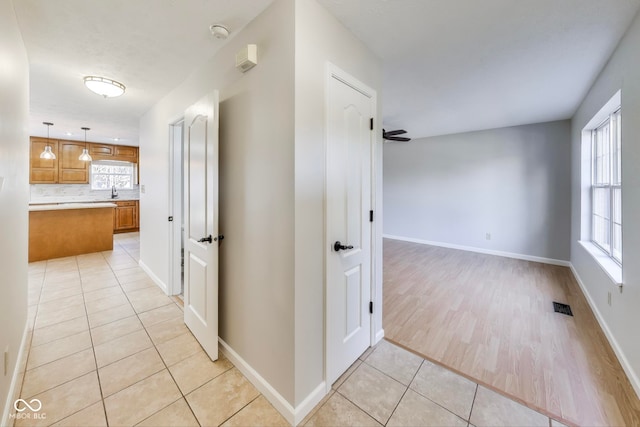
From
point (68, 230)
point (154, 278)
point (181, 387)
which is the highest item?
point (68, 230)

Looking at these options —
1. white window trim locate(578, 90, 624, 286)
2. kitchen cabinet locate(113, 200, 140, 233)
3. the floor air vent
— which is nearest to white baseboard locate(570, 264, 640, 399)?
the floor air vent

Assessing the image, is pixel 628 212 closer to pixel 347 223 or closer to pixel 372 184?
pixel 372 184

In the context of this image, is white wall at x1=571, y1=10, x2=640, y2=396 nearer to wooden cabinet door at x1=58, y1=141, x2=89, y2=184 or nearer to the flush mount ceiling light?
the flush mount ceiling light

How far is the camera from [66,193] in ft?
21.2

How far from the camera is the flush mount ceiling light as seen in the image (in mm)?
2443

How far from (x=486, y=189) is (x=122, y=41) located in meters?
5.86

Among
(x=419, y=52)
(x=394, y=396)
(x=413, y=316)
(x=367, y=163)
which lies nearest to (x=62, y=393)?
(x=394, y=396)

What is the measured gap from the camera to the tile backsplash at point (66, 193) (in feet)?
20.0

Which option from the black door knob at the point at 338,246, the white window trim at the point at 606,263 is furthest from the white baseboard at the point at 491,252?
the black door knob at the point at 338,246

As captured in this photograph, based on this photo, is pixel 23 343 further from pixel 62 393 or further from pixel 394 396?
pixel 394 396

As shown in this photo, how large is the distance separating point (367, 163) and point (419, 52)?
1.13 m

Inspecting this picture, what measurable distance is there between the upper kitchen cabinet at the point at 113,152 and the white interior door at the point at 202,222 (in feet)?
20.3

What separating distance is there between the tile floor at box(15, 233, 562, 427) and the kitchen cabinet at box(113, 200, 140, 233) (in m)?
5.08


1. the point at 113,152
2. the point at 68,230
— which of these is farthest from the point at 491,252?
the point at 113,152
